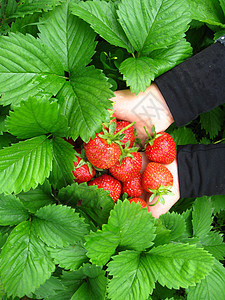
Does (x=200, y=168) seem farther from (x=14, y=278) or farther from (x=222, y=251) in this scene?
(x=14, y=278)

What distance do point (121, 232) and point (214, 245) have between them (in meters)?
0.60

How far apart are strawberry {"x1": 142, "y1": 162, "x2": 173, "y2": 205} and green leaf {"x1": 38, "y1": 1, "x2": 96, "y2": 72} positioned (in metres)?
0.45

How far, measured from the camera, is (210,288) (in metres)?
1.21

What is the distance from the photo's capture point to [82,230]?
92 centimetres

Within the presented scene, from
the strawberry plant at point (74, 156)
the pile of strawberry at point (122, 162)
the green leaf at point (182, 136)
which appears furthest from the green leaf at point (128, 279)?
the green leaf at point (182, 136)

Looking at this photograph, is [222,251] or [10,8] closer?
[10,8]

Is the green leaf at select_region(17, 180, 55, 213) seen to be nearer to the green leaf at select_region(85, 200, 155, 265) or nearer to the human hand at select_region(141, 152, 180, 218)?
the green leaf at select_region(85, 200, 155, 265)

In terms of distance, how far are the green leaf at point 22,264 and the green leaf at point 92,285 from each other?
15 cm

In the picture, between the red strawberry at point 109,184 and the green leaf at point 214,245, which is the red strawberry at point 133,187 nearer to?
the red strawberry at point 109,184

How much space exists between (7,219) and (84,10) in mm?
714

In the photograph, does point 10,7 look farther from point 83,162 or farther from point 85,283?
point 85,283

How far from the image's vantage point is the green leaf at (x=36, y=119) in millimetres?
782

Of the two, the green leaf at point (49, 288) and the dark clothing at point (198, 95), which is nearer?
the green leaf at point (49, 288)

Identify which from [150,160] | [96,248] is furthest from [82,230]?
[150,160]
